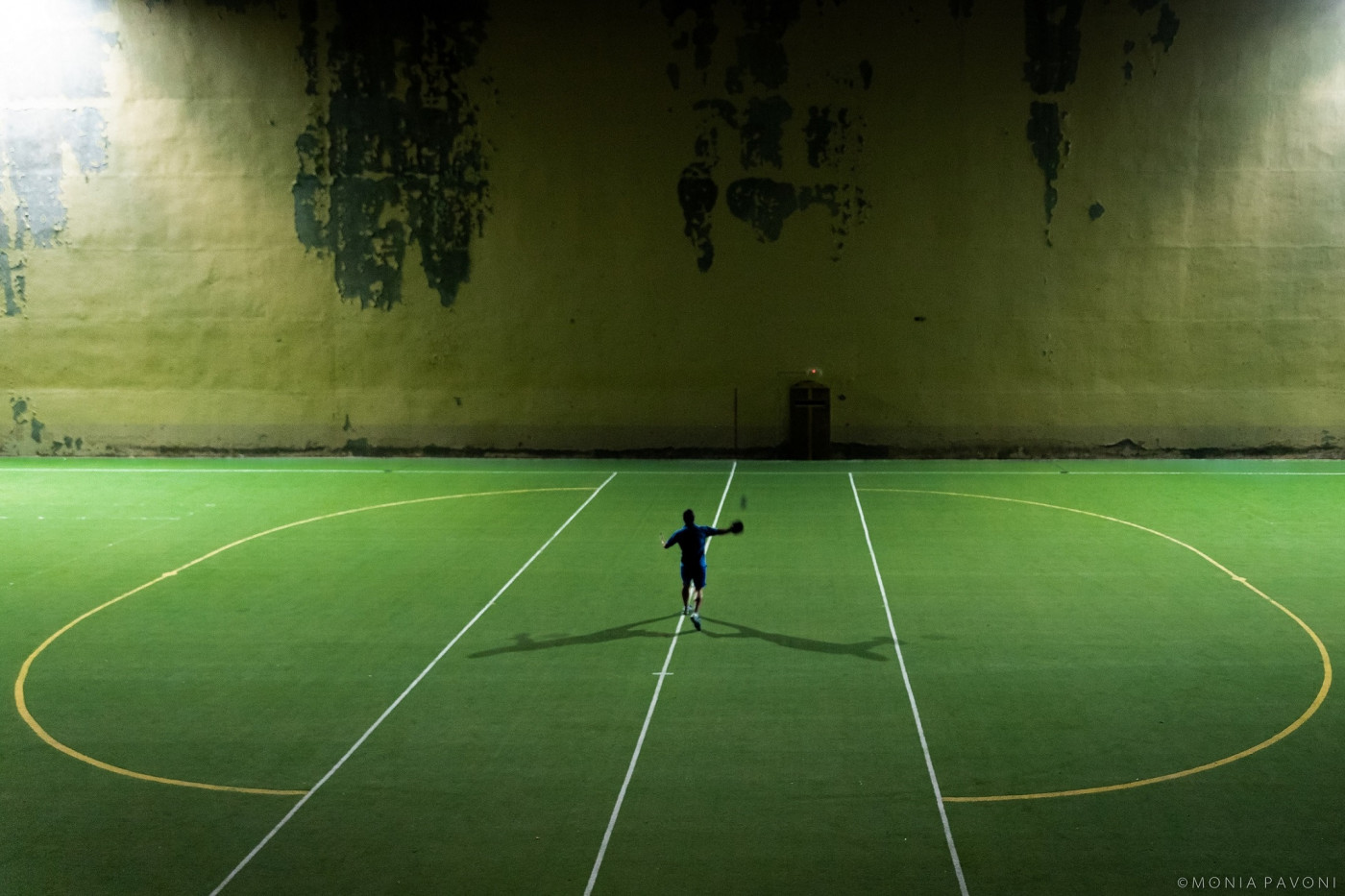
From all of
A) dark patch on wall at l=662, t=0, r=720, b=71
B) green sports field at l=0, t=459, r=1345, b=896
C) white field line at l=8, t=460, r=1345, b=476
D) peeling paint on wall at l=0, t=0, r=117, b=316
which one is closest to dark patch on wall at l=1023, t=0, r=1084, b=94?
dark patch on wall at l=662, t=0, r=720, b=71

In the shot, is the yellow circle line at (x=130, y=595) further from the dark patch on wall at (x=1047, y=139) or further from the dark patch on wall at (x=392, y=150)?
the dark patch on wall at (x=1047, y=139)

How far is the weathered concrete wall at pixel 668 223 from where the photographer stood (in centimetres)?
2003

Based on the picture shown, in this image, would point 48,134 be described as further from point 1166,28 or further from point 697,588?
point 1166,28

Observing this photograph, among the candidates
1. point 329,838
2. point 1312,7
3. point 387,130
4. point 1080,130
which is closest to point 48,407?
point 387,130

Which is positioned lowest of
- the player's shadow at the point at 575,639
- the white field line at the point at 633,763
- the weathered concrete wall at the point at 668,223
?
the white field line at the point at 633,763

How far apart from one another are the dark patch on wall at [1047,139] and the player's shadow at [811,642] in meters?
12.4

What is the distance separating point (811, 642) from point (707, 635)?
96cm

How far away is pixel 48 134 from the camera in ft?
68.9

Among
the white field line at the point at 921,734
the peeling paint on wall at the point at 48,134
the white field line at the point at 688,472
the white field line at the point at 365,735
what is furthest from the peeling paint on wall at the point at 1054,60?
the peeling paint on wall at the point at 48,134

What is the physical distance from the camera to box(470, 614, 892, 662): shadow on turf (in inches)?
408

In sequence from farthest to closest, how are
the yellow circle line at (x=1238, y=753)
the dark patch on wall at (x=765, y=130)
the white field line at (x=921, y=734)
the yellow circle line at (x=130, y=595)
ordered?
the dark patch on wall at (x=765, y=130), the yellow circle line at (x=130, y=595), the yellow circle line at (x=1238, y=753), the white field line at (x=921, y=734)

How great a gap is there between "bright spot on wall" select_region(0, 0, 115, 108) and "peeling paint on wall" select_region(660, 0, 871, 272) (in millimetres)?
10210

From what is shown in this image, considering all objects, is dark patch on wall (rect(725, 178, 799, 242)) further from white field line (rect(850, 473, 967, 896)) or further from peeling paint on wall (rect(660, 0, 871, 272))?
white field line (rect(850, 473, 967, 896))

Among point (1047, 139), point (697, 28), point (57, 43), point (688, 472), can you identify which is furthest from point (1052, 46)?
point (57, 43)
